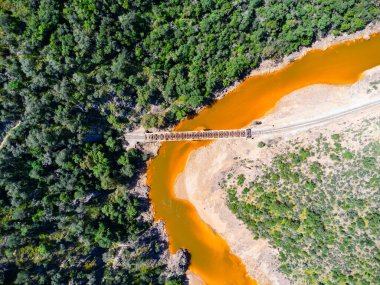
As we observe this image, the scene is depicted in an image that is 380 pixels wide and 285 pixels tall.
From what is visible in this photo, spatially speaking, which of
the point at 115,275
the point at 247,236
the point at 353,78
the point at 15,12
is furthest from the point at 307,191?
the point at 15,12

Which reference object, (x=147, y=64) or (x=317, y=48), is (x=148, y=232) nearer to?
(x=147, y=64)

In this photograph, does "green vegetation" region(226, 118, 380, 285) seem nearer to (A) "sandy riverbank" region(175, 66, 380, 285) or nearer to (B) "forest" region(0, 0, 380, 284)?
(A) "sandy riverbank" region(175, 66, 380, 285)

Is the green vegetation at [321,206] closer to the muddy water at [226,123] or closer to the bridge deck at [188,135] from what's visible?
the bridge deck at [188,135]

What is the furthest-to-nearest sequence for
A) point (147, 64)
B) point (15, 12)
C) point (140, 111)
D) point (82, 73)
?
point (140, 111) → point (147, 64) → point (82, 73) → point (15, 12)

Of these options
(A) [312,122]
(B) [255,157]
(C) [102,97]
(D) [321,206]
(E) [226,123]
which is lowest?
(D) [321,206]

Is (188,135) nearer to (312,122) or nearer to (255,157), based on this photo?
(255,157)

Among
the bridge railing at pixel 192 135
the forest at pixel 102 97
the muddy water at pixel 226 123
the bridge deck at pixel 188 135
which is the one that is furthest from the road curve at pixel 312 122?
the forest at pixel 102 97

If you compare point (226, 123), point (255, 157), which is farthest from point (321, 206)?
point (226, 123)

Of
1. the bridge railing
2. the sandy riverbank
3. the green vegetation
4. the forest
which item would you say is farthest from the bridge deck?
the green vegetation
